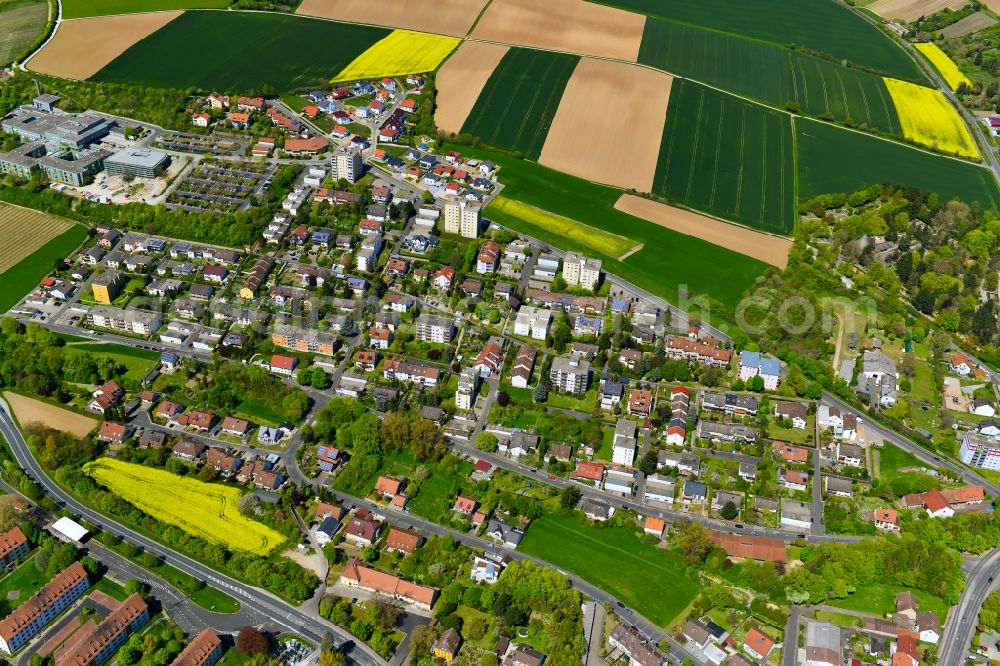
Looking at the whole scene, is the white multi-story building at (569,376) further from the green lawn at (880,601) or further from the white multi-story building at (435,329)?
the green lawn at (880,601)

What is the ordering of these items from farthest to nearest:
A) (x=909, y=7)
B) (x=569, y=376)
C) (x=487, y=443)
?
(x=909, y=7) < (x=569, y=376) < (x=487, y=443)

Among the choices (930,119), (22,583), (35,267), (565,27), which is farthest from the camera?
(565,27)

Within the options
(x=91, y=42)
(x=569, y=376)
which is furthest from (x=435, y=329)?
(x=91, y=42)

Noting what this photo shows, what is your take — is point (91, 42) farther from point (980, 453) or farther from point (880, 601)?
point (880, 601)

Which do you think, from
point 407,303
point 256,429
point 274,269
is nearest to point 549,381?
point 407,303

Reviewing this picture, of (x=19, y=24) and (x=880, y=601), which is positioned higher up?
(x=19, y=24)

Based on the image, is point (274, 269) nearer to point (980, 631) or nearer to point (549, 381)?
point (549, 381)
